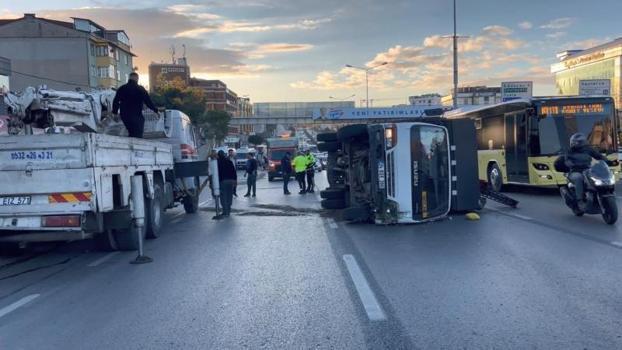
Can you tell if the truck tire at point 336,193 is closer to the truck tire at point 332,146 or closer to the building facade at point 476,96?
the truck tire at point 332,146

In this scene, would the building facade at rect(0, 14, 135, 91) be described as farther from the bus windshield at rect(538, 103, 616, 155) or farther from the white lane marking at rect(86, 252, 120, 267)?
the white lane marking at rect(86, 252, 120, 267)

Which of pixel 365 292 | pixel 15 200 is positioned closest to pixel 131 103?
pixel 15 200

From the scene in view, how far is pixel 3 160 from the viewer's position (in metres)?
8.09

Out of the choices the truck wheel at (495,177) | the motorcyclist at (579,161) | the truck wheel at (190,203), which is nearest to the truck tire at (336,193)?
the truck wheel at (190,203)

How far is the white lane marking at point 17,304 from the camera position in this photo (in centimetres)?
607

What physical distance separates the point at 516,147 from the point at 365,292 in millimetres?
13024

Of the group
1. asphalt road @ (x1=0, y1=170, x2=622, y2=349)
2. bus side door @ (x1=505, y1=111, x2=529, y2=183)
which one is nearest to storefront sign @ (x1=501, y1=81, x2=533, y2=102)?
bus side door @ (x1=505, y1=111, x2=529, y2=183)

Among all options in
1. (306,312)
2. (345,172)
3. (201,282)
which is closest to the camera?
(306,312)

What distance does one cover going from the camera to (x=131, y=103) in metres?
11.6

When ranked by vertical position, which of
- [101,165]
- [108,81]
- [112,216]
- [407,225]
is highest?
[108,81]

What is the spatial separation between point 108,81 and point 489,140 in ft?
203

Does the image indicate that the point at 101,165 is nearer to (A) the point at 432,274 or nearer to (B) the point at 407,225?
(A) the point at 432,274

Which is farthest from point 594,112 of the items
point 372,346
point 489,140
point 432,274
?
point 372,346

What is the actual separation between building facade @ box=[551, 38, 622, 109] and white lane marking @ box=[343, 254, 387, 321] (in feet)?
279
